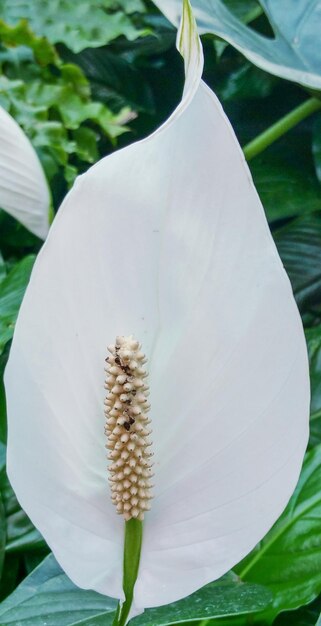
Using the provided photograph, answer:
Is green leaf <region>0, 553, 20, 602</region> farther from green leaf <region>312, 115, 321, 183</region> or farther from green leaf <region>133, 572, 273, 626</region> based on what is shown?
green leaf <region>312, 115, 321, 183</region>

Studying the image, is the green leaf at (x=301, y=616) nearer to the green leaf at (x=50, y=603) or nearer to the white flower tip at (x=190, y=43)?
the green leaf at (x=50, y=603)

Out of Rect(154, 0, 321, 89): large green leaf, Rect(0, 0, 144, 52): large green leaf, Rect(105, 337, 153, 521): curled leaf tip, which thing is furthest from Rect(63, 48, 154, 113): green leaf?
Rect(105, 337, 153, 521): curled leaf tip

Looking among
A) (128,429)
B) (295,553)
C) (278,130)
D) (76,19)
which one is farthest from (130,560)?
(76,19)

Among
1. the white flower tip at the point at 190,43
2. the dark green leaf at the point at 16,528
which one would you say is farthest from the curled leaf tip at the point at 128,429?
the dark green leaf at the point at 16,528

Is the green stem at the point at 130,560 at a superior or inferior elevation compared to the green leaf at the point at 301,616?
superior

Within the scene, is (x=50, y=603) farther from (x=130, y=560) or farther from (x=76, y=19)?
(x=76, y=19)
